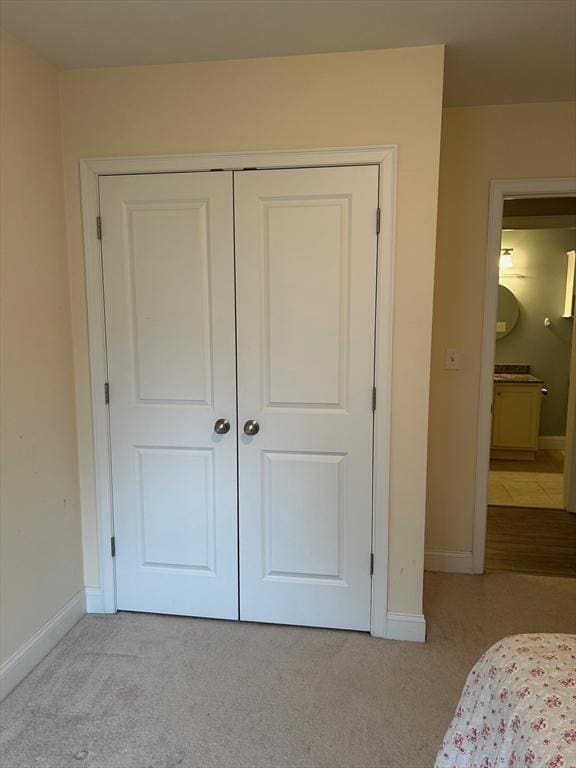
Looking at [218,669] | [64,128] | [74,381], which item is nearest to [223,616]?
[218,669]

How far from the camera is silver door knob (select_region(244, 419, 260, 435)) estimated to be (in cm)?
221

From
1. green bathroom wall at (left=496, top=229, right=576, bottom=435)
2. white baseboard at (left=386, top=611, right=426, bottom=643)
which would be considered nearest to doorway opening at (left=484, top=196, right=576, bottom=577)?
green bathroom wall at (left=496, top=229, right=576, bottom=435)

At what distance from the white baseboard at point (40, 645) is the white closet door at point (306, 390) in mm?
779

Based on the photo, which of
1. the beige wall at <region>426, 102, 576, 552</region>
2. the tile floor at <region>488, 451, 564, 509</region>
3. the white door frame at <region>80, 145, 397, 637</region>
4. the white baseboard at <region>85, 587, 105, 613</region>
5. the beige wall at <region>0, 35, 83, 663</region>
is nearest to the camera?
the beige wall at <region>0, 35, 83, 663</region>

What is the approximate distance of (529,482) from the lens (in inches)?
181

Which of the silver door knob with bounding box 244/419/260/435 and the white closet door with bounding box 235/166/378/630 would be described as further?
the silver door knob with bounding box 244/419/260/435

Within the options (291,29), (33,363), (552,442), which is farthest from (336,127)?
(552,442)

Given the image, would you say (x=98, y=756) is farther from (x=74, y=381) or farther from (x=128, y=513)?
(x=74, y=381)

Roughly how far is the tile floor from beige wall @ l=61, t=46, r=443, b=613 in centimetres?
229

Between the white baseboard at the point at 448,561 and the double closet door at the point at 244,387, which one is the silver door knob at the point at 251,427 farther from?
the white baseboard at the point at 448,561

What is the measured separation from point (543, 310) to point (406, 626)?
431cm

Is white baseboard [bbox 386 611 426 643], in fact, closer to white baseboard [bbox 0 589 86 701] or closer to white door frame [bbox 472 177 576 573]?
white door frame [bbox 472 177 576 573]

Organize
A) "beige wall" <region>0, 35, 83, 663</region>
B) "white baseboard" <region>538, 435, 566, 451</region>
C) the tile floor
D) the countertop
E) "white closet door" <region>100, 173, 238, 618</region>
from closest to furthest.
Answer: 1. "beige wall" <region>0, 35, 83, 663</region>
2. "white closet door" <region>100, 173, 238, 618</region>
3. the tile floor
4. the countertop
5. "white baseboard" <region>538, 435, 566, 451</region>

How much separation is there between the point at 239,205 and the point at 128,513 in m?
1.49
